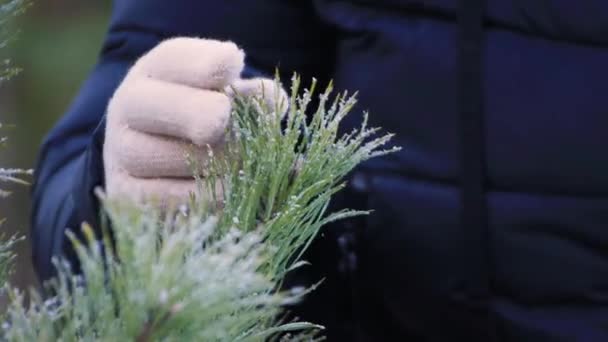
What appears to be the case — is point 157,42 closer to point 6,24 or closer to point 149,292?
point 6,24

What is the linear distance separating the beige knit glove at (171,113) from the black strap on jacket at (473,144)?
42cm

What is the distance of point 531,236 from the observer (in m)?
0.89

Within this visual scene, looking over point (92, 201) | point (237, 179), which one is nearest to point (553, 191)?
point (92, 201)

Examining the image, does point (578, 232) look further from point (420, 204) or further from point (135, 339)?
point (135, 339)

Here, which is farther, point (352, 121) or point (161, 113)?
point (352, 121)

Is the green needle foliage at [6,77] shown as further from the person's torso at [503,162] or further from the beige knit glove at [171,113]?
the person's torso at [503,162]

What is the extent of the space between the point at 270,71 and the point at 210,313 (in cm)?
83

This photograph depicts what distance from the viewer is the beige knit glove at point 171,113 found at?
1.34 feet

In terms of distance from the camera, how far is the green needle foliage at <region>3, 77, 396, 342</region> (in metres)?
0.24

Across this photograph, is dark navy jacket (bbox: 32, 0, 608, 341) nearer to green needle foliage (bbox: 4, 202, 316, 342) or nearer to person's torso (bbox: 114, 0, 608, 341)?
person's torso (bbox: 114, 0, 608, 341)

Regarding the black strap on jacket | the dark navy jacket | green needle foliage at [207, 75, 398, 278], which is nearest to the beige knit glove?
green needle foliage at [207, 75, 398, 278]

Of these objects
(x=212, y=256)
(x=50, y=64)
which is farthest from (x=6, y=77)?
(x=50, y=64)

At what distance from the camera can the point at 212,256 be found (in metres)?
0.25

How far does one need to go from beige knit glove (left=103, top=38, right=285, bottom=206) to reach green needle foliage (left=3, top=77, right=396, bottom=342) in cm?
3
